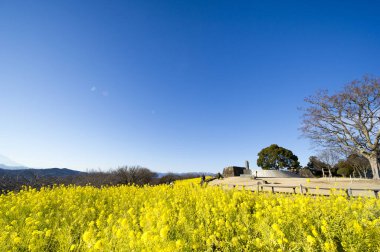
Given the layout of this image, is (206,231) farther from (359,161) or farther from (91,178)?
(359,161)

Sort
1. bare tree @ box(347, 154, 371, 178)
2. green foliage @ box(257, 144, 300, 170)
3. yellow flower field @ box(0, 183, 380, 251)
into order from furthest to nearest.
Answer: green foliage @ box(257, 144, 300, 170), bare tree @ box(347, 154, 371, 178), yellow flower field @ box(0, 183, 380, 251)

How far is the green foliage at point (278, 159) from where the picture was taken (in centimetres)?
4238

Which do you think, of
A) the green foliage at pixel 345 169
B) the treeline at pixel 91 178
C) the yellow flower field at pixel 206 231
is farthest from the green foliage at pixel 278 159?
the yellow flower field at pixel 206 231

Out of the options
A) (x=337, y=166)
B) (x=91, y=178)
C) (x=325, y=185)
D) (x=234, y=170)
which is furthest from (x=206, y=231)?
(x=337, y=166)

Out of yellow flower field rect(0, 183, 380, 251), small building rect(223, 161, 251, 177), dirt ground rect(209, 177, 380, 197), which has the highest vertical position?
small building rect(223, 161, 251, 177)

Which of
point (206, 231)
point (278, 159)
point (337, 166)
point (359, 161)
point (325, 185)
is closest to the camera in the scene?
point (206, 231)

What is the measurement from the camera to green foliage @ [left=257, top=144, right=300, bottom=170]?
4238 cm

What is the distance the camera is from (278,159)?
43.0 metres

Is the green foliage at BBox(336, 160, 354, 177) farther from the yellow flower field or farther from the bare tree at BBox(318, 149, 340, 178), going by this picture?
the yellow flower field

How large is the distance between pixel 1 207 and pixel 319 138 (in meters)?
25.2

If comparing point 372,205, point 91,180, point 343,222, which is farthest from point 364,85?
point 91,180

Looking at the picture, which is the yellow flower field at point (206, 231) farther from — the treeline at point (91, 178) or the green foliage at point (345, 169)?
the green foliage at point (345, 169)

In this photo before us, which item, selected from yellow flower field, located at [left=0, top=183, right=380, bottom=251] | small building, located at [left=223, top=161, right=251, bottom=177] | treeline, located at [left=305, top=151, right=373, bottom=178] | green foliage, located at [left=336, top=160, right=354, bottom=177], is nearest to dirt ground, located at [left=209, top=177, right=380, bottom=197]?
yellow flower field, located at [left=0, top=183, right=380, bottom=251]

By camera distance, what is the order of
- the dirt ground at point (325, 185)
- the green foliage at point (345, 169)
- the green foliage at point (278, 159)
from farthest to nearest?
the green foliage at point (278, 159), the green foliage at point (345, 169), the dirt ground at point (325, 185)
